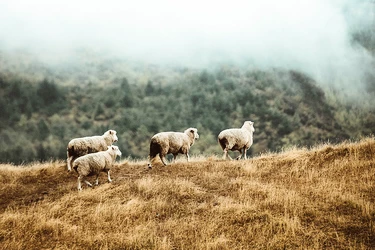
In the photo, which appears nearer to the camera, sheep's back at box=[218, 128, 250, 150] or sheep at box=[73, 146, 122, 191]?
sheep at box=[73, 146, 122, 191]

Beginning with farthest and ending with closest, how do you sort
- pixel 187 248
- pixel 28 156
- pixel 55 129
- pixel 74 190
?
pixel 55 129 → pixel 28 156 → pixel 74 190 → pixel 187 248

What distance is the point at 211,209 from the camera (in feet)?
29.9

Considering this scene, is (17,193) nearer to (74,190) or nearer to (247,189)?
(74,190)

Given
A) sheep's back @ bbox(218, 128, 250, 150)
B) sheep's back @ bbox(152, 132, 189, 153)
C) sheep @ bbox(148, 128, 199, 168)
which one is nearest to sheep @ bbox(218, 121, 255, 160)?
sheep's back @ bbox(218, 128, 250, 150)

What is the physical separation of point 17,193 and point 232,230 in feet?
27.2

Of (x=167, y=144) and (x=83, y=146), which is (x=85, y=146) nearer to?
(x=83, y=146)

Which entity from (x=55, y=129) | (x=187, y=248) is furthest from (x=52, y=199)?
(x=55, y=129)

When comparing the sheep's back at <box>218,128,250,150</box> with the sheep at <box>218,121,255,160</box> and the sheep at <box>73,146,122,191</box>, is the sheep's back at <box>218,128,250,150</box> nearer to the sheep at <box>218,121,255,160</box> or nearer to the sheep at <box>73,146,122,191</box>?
the sheep at <box>218,121,255,160</box>

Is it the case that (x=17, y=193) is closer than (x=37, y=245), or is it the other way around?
(x=37, y=245)

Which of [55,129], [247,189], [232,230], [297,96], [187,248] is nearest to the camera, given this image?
[187,248]

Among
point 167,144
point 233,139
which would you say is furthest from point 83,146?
point 233,139

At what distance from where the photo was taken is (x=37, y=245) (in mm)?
7695

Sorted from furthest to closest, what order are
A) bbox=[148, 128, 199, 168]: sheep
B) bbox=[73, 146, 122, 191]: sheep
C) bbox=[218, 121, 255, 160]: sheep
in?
bbox=[218, 121, 255, 160]: sheep
bbox=[148, 128, 199, 168]: sheep
bbox=[73, 146, 122, 191]: sheep

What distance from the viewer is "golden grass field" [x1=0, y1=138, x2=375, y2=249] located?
753 centimetres
